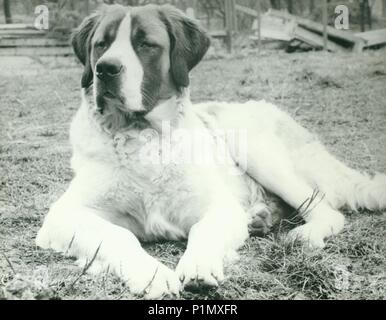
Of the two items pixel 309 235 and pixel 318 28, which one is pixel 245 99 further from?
pixel 309 235

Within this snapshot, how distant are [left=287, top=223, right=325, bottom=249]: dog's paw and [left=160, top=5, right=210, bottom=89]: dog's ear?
860mm

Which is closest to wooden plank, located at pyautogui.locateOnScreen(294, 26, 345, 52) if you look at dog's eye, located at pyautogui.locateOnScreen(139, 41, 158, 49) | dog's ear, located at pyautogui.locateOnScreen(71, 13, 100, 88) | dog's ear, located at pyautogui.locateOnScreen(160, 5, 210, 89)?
dog's ear, located at pyautogui.locateOnScreen(160, 5, 210, 89)

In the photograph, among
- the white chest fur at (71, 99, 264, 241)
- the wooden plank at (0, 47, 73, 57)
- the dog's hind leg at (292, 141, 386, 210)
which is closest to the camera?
the white chest fur at (71, 99, 264, 241)

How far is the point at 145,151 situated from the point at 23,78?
113 centimetres

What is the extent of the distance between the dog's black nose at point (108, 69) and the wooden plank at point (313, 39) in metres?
1.37

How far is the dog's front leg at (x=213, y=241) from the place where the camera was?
2.07m

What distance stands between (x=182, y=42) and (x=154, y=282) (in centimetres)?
121

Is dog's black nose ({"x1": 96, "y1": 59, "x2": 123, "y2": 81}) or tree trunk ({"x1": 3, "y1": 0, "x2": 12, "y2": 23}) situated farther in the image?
tree trunk ({"x1": 3, "y1": 0, "x2": 12, "y2": 23})

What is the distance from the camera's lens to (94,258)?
2217 millimetres

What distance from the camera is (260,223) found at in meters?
2.71

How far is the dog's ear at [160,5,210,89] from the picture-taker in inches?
106

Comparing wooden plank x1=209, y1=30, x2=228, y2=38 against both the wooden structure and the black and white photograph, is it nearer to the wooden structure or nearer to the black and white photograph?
the black and white photograph

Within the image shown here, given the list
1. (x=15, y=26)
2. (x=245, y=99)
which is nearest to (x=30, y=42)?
(x=15, y=26)

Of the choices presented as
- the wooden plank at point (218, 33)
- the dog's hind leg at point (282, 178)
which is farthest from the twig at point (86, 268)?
the wooden plank at point (218, 33)
